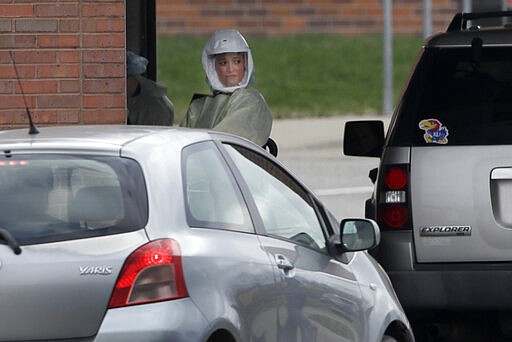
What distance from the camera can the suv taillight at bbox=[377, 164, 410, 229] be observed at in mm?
7730

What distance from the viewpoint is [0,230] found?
4828 mm

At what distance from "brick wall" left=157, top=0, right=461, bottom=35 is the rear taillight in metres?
27.0

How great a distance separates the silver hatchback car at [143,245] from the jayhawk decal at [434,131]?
2.06 meters

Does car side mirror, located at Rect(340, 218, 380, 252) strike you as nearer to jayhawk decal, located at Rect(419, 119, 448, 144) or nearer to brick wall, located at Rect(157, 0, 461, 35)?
jayhawk decal, located at Rect(419, 119, 448, 144)

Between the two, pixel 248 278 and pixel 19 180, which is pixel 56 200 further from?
pixel 248 278

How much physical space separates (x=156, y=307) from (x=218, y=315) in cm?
24

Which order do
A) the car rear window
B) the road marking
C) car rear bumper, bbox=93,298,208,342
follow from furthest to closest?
the road marking
the car rear window
car rear bumper, bbox=93,298,208,342

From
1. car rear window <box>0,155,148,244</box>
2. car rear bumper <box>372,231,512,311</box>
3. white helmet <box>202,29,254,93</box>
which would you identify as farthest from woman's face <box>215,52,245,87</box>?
car rear window <box>0,155,148,244</box>

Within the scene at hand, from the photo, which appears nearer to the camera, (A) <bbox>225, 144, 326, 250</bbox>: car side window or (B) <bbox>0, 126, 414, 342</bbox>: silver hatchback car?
(B) <bbox>0, 126, 414, 342</bbox>: silver hatchback car

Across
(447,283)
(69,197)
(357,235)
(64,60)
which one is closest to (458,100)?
(447,283)

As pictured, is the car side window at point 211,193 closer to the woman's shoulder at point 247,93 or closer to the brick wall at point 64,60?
the woman's shoulder at point 247,93

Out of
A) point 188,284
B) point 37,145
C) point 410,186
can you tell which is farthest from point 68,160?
point 410,186

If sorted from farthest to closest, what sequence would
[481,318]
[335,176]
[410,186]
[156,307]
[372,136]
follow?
[335,176]
[372,136]
[481,318]
[410,186]
[156,307]

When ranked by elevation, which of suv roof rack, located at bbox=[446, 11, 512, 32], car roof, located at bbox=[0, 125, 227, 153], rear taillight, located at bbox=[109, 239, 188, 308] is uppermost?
suv roof rack, located at bbox=[446, 11, 512, 32]
